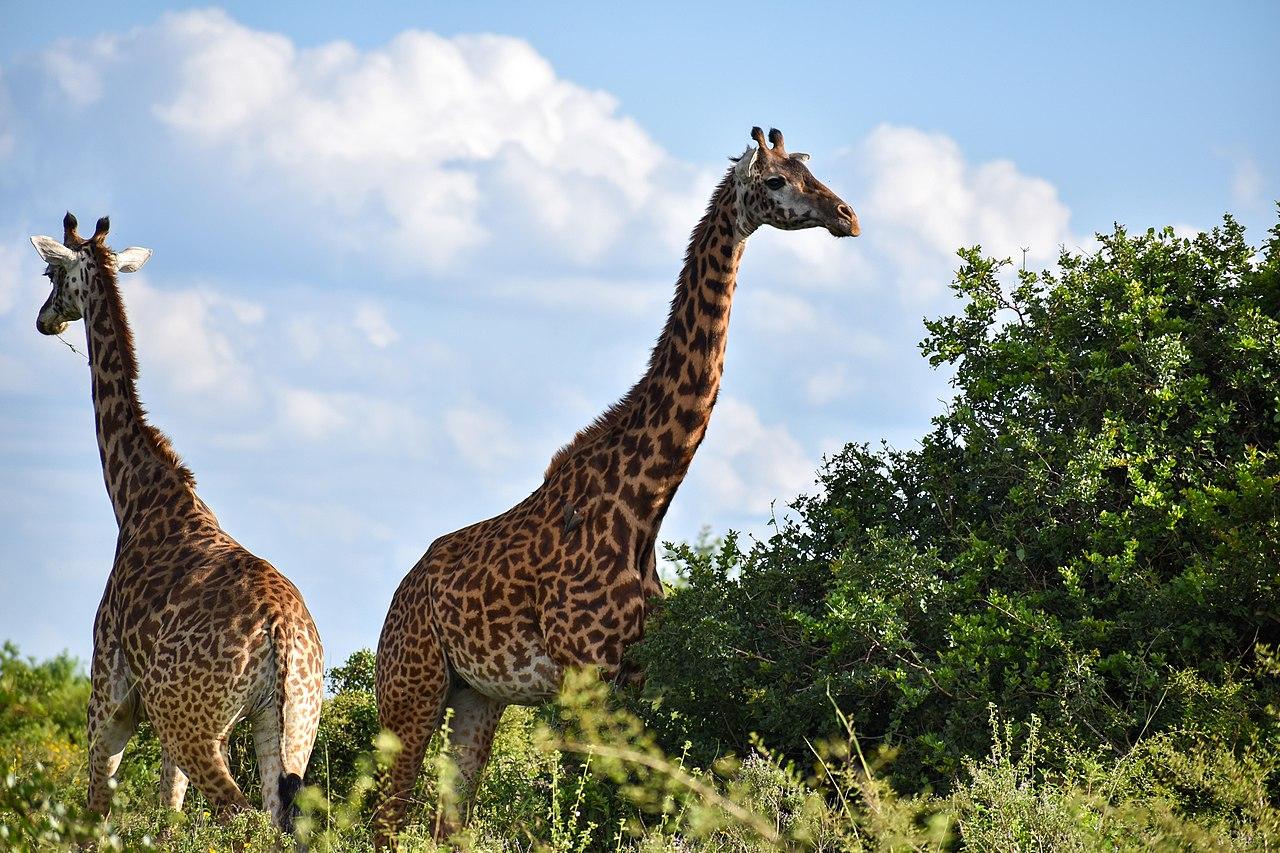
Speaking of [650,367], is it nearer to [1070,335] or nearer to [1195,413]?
Result: [1070,335]

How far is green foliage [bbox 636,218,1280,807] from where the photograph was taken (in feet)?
26.4

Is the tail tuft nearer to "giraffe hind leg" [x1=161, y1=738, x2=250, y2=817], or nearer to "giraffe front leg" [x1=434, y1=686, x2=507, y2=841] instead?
"giraffe hind leg" [x1=161, y1=738, x2=250, y2=817]

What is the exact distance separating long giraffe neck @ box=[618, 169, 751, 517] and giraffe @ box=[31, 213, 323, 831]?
2.61 m

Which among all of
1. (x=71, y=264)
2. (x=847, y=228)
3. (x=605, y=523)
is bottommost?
(x=605, y=523)

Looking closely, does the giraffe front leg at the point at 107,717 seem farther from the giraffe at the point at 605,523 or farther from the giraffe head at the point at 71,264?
the giraffe head at the point at 71,264

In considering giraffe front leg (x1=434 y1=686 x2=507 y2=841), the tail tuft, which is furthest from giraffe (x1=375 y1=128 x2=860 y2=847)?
the tail tuft

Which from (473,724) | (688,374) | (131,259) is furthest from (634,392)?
(131,259)

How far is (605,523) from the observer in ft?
31.7

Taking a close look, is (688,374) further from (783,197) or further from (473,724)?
(473,724)

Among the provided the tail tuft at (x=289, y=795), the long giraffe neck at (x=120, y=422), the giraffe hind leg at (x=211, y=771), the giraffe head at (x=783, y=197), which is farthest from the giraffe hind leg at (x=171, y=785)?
the giraffe head at (x=783, y=197)

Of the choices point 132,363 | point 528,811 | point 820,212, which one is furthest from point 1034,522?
point 132,363

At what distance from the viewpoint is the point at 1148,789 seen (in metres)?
7.28

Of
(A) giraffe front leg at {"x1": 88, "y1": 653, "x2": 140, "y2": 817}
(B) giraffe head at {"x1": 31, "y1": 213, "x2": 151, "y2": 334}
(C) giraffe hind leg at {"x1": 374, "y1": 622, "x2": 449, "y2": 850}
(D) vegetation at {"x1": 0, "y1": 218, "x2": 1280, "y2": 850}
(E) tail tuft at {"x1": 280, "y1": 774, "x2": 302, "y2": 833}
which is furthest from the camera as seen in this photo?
(B) giraffe head at {"x1": 31, "y1": 213, "x2": 151, "y2": 334}

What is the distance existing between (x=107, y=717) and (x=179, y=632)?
1088 mm
